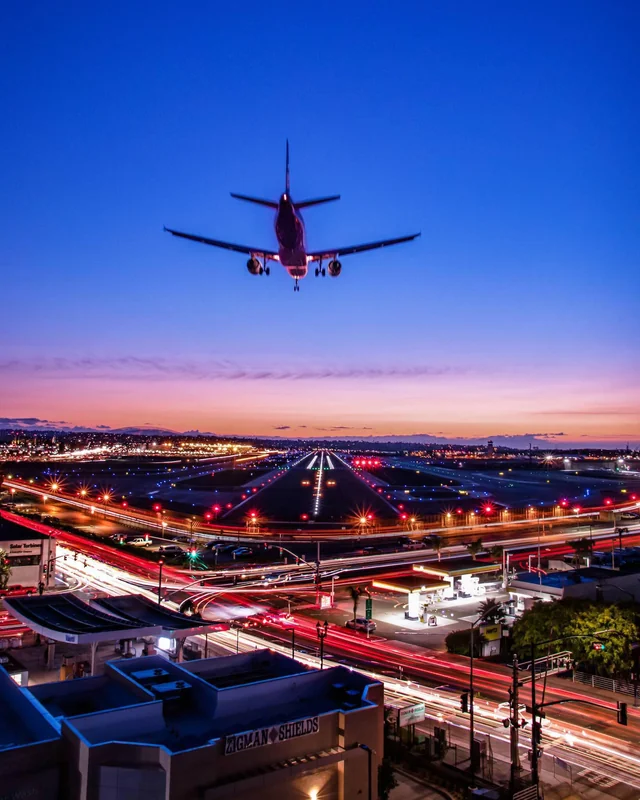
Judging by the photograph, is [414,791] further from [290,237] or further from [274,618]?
[290,237]

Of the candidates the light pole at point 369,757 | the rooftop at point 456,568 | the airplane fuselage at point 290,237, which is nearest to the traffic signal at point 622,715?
the light pole at point 369,757

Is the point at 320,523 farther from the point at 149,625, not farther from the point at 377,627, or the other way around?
the point at 149,625

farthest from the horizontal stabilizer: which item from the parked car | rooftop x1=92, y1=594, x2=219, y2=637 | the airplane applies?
the parked car


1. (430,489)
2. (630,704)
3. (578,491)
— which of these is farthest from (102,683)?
(578,491)

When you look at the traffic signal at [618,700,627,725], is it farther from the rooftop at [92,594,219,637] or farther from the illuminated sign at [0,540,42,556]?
the illuminated sign at [0,540,42,556]

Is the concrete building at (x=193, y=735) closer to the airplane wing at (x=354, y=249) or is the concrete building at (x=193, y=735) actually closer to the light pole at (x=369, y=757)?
the light pole at (x=369, y=757)

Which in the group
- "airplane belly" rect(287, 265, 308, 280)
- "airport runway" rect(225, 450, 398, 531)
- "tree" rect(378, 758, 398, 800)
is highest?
"airplane belly" rect(287, 265, 308, 280)

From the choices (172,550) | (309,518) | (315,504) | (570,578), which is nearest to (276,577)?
(172,550)
